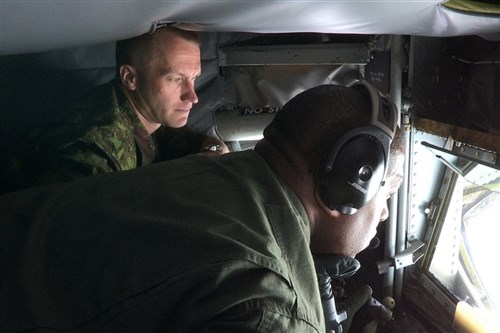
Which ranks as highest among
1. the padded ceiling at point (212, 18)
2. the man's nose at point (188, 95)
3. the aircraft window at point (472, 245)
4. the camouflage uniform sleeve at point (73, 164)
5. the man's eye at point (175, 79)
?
the padded ceiling at point (212, 18)

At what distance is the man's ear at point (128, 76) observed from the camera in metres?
2.02

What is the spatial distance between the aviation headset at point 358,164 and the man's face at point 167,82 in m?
1.22

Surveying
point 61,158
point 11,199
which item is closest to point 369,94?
point 11,199

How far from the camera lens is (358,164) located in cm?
95

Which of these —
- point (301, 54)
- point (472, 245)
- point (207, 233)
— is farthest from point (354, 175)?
point (472, 245)

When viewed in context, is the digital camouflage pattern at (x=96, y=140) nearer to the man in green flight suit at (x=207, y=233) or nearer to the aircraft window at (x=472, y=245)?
the man in green flight suit at (x=207, y=233)

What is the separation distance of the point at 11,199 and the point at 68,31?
0.36 meters

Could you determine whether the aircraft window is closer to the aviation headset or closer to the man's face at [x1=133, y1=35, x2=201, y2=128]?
the aviation headset

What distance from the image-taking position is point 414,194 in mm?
2432

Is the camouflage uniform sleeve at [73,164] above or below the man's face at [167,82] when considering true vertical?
below

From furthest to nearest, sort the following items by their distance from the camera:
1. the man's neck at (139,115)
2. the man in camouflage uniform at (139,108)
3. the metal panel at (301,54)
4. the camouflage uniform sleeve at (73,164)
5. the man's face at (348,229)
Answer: the metal panel at (301,54) < the man's neck at (139,115) < the man in camouflage uniform at (139,108) < the camouflage uniform sleeve at (73,164) < the man's face at (348,229)

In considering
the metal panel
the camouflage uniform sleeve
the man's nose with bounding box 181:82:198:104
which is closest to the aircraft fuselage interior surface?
the metal panel

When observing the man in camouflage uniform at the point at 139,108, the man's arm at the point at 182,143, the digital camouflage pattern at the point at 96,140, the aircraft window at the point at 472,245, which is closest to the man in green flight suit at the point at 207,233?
the digital camouflage pattern at the point at 96,140

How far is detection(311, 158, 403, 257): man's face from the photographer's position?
986 mm
